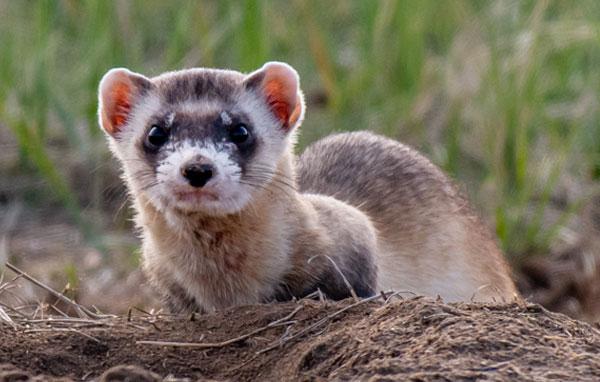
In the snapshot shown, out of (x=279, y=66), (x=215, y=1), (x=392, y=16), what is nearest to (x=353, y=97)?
(x=392, y=16)

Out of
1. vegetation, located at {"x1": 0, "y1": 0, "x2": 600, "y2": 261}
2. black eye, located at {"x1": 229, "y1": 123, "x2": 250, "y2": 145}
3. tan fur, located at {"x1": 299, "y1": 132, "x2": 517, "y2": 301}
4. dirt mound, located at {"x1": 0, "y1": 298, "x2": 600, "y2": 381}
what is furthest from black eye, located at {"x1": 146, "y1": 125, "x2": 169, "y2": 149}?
vegetation, located at {"x1": 0, "y1": 0, "x2": 600, "y2": 261}

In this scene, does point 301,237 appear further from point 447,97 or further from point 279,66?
point 447,97

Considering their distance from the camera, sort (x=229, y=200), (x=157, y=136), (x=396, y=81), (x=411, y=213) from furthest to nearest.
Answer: (x=396, y=81)
(x=411, y=213)
(x=157, y=136)
(x=229, y=200)

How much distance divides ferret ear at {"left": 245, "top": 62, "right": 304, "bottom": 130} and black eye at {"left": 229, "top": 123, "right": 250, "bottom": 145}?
1.12ft

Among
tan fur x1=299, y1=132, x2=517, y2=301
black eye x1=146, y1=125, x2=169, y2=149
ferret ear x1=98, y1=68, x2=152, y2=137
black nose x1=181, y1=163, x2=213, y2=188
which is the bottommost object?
tan fur x1=299, y1=132, x2=517, y2=301

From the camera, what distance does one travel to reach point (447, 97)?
9422 millimetres

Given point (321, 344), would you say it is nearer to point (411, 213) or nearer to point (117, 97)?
point (117, 97)

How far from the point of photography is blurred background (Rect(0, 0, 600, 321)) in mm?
8555

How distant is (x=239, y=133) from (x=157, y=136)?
0.33 metres

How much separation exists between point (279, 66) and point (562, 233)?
379cm

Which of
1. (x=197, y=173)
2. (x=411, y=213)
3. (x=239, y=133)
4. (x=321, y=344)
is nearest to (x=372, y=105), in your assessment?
(x=411, y=213)

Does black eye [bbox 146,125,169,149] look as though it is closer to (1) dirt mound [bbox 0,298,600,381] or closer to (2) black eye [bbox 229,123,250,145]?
(2) black eye [bbox 229,123,250,145]

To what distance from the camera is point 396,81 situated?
A: 930 centimetres

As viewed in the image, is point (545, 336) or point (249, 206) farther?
point (249, 206)
